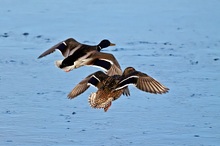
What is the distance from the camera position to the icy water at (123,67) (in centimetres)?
783

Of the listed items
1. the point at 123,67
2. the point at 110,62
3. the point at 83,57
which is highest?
the point at 83,57

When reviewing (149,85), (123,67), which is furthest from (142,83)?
(123,67)

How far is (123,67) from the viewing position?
9.08 m

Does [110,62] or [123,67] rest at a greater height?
[110,62]

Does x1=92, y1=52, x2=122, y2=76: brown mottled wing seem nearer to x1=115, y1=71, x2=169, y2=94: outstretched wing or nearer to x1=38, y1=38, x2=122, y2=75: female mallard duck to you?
x1=38, y1=38, x2=122, y2=75: female mallard duck

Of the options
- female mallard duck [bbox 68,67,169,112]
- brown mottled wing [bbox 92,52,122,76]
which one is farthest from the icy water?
female mallard duck [bbox 68,67,169,112]

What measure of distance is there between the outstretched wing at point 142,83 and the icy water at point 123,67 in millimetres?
1266

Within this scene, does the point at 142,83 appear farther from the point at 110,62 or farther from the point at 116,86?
the point at 110,62

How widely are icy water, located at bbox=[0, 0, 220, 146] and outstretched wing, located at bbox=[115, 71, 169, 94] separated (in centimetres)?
127

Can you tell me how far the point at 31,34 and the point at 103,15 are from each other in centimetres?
104

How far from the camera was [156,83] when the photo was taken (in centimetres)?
650

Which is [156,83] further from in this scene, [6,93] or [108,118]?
[6,93]

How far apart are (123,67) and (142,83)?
2.65m

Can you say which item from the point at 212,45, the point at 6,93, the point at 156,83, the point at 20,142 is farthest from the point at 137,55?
the point at 156,83
